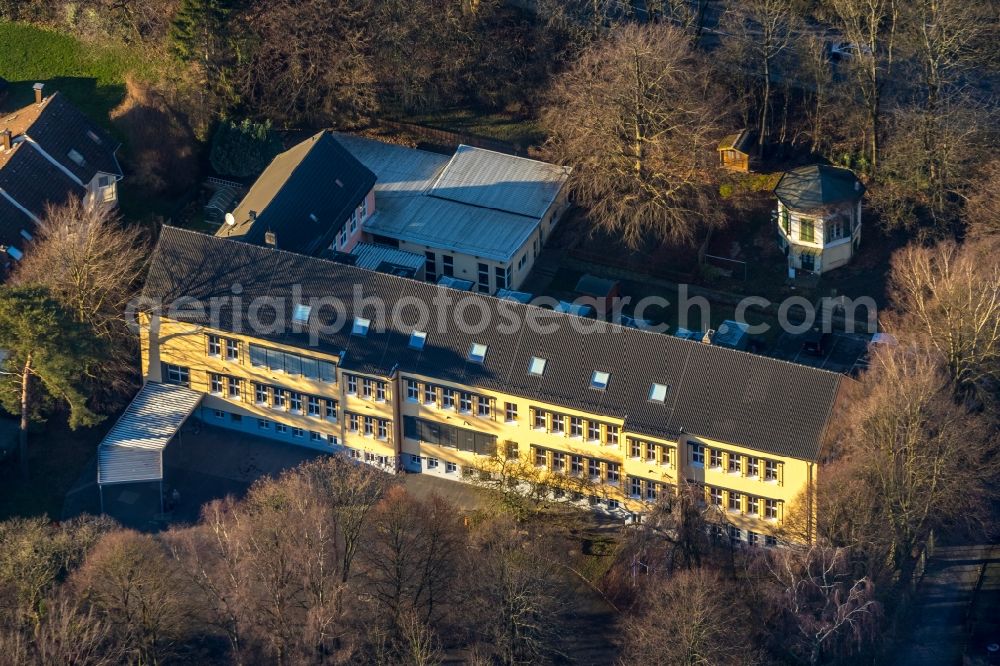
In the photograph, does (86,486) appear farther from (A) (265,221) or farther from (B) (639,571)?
(B) (639,571)

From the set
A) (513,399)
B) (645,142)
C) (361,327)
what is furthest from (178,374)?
(645,142)

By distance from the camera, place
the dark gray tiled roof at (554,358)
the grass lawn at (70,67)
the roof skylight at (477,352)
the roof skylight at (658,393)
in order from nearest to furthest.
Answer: the dark gray tiled roof at (554,358) → the roof skylight at (658,393) → the roof skylight at (477,352) → the grass lawn at (70,67)

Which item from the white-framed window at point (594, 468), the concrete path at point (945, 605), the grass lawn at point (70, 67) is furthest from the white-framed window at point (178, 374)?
the concrete path at point (945, 605)

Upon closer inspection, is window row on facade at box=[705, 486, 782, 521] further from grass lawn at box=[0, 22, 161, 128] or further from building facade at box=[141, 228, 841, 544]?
grass lawn at box=[0, 22, 161, 128]

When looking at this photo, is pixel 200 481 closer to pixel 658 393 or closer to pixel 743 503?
pixel 658 393

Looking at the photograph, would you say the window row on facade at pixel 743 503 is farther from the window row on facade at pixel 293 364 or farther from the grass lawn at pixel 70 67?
the grass lawn at pixel 70 67
